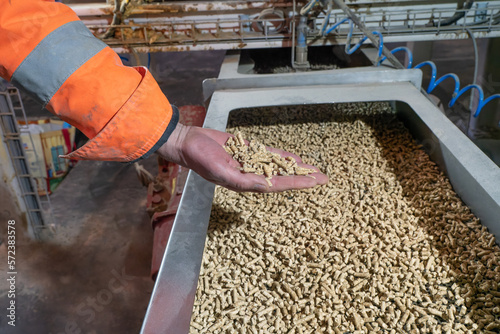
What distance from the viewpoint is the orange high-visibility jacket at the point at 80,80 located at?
43.9 inches

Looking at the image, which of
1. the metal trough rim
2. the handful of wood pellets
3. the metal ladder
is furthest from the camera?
the metal ladder

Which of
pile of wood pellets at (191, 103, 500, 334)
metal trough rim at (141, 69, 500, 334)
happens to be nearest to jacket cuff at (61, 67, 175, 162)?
metal trough rim at (141, 69, 500, 334)

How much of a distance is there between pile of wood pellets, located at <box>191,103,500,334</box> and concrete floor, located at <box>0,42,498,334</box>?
5.99 feet

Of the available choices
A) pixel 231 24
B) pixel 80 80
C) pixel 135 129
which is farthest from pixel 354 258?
pixel 231 24

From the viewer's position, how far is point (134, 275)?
135 inches

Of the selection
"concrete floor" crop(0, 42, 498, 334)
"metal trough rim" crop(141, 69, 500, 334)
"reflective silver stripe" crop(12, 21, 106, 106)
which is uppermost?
"reflective silver stripe" crop(12, 21, 106, 106)

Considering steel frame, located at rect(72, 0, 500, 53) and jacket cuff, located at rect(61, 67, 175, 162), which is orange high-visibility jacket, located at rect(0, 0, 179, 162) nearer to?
jacket cuff, located at rect(61, 67, 175, 162)

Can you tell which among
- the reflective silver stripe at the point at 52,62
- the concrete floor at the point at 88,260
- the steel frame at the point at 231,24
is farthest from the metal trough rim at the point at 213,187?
the concrete floor at the point at 88,260

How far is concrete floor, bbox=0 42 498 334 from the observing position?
10.1ft

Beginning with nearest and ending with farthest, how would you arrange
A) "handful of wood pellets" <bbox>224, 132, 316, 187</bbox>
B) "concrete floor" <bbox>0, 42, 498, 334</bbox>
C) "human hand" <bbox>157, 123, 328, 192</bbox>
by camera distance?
"human hand" <bbox>157, 123, 328, 192</bbox> < "handful of wood pellets" <bbox>224, 132, 316, 187</bbox> < "concrete floor" <bbox>0, 42, 498, 334</bbox>

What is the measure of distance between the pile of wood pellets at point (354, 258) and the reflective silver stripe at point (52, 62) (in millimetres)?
837

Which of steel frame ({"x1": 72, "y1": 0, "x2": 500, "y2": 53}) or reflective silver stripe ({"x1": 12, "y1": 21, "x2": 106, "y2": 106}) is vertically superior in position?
reflective silver stripe ({"x1": 12, "y1": 21, "x2": 106, "y2": 106})

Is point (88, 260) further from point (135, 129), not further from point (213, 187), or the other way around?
point (135, 129)

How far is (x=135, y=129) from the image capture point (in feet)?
4.01
